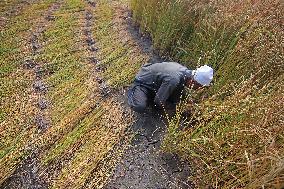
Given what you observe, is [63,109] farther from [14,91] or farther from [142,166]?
[142,166]

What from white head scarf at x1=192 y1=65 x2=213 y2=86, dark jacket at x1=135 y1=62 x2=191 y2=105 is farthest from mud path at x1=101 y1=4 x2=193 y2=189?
white head scarf at x1=192 y1=65 x2=213 y2=86

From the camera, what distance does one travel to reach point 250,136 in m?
3.26

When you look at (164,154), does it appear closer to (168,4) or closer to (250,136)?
(250,136)

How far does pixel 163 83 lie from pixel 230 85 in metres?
0.66

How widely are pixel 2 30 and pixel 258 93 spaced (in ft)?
11.7

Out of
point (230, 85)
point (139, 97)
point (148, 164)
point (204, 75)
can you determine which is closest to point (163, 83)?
point (139, 97)

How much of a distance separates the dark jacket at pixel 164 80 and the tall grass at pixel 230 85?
0.73ft

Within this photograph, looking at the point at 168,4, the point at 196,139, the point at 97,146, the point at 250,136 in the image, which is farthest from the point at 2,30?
the point at 250,136

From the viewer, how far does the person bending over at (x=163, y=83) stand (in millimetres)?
4250

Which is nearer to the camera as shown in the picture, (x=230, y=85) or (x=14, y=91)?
(x=230, y=85)

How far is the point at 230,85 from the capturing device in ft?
13.6

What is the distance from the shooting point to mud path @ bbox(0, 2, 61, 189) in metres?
3.75

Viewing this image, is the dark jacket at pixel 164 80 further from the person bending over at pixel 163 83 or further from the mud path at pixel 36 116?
the mud path at pixel 36 116

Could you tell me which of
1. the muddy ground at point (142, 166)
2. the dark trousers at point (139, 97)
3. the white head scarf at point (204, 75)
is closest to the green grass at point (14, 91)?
the muddy ground at point (142, 166)
